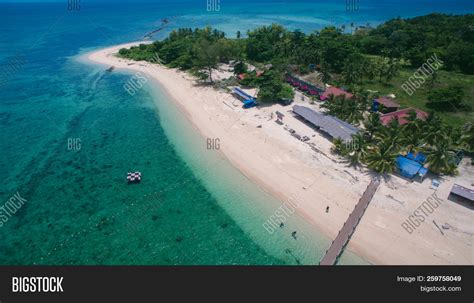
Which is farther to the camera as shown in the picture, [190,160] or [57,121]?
[57,121]

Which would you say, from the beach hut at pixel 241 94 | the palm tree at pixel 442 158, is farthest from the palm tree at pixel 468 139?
the beach hut at pixel 241 94

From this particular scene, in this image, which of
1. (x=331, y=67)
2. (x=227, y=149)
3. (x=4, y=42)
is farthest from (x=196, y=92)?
(x=4, y=42)

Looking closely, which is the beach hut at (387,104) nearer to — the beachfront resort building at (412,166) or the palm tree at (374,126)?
the palm tree at (374,126)

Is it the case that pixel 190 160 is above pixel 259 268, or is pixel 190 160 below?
above

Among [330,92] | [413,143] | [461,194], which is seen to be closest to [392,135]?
[413,143]

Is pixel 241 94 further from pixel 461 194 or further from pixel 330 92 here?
pixel 461 194

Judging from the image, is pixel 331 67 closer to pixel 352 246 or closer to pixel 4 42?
pixel 352 246
